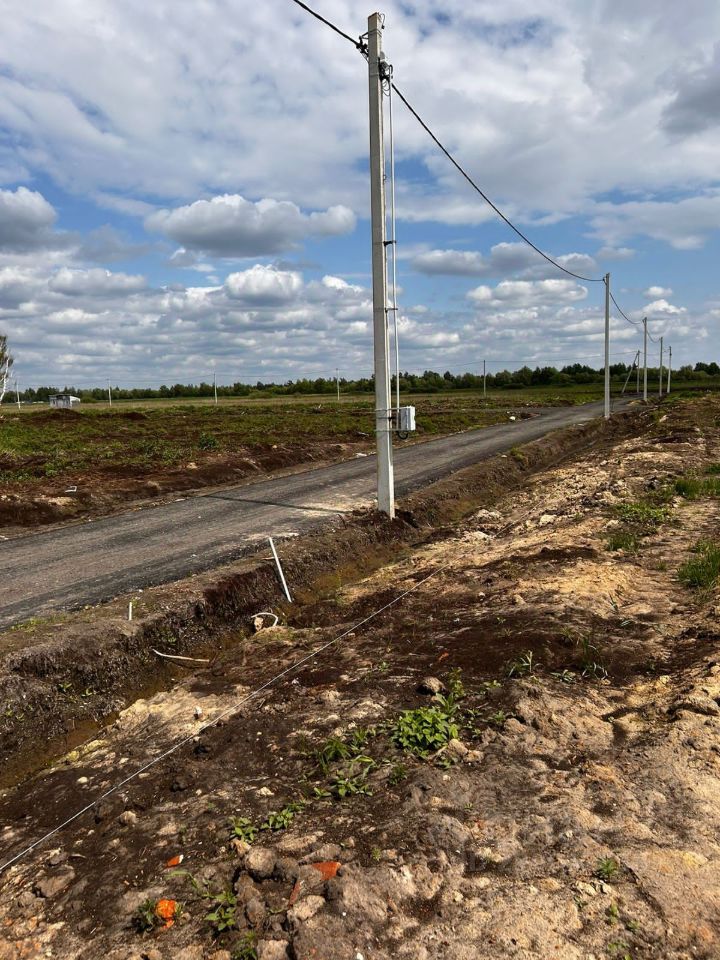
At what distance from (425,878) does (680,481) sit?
35.2 feet

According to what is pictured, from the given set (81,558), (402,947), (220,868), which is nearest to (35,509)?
(81,558)

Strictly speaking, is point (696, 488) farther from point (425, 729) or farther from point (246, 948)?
point (246, 948)

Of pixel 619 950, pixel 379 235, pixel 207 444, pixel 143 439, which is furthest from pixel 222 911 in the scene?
pixel 143 439

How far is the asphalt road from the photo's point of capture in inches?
300

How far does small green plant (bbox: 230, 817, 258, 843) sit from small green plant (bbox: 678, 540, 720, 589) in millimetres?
5198

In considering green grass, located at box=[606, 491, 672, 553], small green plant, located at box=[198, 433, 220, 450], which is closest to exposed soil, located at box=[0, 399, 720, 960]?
green grass, located at box=[606, 491, 672, 553]

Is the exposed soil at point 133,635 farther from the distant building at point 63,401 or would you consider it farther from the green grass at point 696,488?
the distant building at point 63,401

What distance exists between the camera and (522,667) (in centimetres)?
484

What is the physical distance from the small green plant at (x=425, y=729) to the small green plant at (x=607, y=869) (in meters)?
1.18

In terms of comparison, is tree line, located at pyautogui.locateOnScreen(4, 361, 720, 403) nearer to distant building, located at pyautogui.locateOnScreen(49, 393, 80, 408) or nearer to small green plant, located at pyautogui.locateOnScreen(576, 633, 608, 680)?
distant building, located at pyautogui.locateOnScreen(49, 393, 80, 408)

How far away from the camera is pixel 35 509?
1170 cm

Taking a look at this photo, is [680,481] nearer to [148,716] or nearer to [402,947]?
[148,716]

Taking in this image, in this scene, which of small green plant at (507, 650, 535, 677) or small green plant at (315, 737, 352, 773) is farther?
small green plant at (507, 650, 535, 677)

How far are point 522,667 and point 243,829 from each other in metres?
2.39
